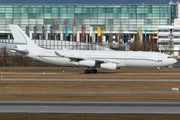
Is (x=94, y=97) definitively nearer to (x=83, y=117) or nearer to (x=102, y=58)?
(x=83, y=117)

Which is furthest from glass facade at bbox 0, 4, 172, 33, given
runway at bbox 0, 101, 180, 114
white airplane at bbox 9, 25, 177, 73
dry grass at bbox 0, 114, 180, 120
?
dry grass at bbox 0, 114, 180, 120

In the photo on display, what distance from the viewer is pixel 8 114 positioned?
18.1m

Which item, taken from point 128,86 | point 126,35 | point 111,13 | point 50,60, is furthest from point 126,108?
point 126,35

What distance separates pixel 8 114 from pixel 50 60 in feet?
113

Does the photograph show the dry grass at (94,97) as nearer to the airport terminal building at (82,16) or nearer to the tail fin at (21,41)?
the tail fin at (21,41)

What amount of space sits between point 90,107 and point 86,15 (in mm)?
115311

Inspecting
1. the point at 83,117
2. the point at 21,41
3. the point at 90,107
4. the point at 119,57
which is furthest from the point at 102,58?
the point at 83,117

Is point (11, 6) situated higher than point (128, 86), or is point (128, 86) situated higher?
point (11, 6)

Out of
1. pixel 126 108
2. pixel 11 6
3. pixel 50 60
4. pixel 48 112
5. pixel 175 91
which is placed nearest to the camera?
pixel 48 112

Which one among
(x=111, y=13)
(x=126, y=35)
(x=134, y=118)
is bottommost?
(x=134, y=118)

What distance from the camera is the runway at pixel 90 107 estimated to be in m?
18.8

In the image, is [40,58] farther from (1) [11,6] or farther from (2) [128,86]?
(1) [11,6]

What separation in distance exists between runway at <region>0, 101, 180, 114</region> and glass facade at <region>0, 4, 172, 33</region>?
360ft

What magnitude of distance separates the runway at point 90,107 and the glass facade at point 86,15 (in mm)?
109700
